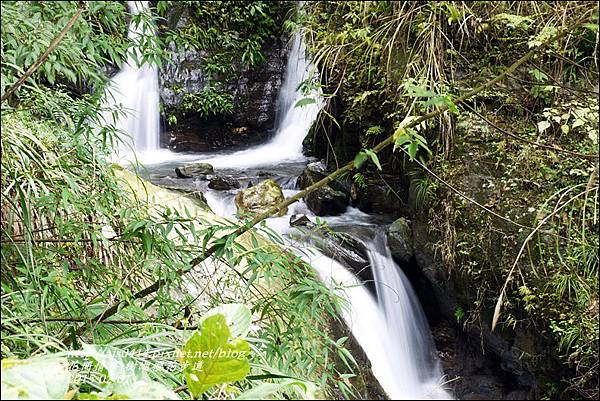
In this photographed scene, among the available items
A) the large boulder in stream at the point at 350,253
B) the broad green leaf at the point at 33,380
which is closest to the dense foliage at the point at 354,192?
the broad green leaf at the point at 33,380

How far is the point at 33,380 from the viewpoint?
446mm

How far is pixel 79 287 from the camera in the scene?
71.9 inches

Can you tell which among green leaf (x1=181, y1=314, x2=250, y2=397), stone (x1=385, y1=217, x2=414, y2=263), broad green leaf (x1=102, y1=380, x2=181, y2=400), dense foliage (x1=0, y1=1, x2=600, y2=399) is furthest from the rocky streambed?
broad green leaf (x1=102, y1=380, x2=181, y2=400)

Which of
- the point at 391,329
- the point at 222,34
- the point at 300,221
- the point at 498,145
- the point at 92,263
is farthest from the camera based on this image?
the point at 222,34

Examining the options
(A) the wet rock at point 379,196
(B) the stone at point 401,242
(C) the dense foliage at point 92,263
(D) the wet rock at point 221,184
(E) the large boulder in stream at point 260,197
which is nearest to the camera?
(C) the dense foliage at point 92,263

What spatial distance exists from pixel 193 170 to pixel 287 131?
199cm

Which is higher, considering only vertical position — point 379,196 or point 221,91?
point 221,91

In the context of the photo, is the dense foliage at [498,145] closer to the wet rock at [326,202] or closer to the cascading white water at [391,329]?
the wet rock at [326,202]

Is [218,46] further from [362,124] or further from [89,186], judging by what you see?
[89,186]

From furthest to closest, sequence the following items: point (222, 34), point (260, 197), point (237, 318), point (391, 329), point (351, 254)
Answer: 1. point (222, 34)
2. point (260, 197)
3. point (351, 254)
4. point (391, 329)
5. point (237, 318)

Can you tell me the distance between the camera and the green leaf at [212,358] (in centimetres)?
52

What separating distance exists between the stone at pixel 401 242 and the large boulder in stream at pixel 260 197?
3.30 feet

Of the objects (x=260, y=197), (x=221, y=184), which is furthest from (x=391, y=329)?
(x=221, y=184)

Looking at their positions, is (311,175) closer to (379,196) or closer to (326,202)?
(326,202)
